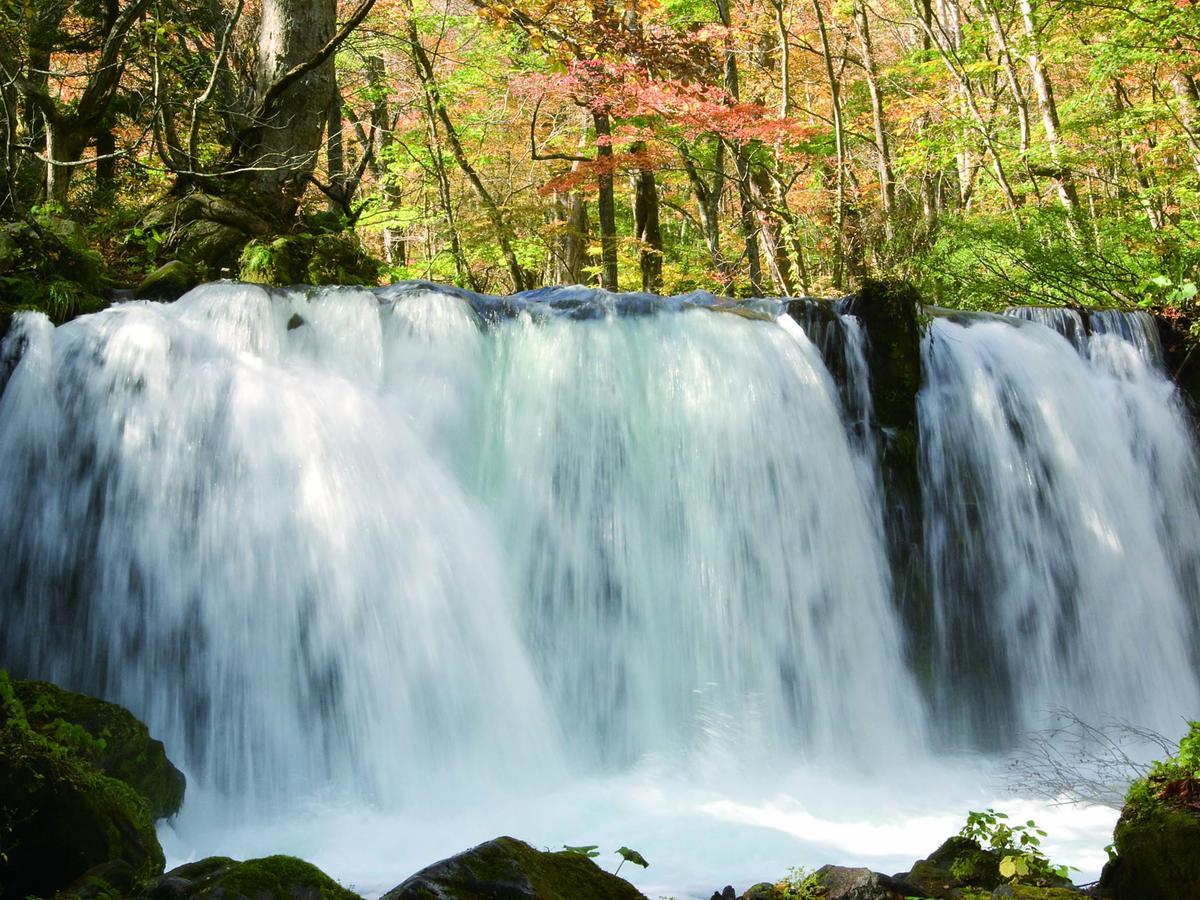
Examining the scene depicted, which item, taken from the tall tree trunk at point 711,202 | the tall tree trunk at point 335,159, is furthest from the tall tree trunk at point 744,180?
the tall tree trunk at point 335,159

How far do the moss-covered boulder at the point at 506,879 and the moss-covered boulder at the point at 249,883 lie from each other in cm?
28

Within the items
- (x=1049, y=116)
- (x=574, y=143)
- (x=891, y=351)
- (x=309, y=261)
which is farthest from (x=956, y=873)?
(x=574, y=143)

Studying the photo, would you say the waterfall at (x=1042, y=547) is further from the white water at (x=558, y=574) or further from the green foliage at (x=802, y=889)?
the green foliage at (x=802, y=889)

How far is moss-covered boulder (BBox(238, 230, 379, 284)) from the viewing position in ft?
28.9

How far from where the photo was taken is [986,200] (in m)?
19.5

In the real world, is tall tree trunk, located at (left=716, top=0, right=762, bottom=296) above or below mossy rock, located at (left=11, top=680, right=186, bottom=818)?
above

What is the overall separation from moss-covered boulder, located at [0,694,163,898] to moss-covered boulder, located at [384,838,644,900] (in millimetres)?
1266

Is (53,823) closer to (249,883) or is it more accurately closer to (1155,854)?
(249,883)

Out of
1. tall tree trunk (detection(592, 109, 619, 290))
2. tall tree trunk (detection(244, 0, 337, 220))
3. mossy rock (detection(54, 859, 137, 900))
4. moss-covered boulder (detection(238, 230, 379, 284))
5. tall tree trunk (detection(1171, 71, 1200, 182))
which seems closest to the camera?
mossy rock (detection(54, 859, 137, 900))

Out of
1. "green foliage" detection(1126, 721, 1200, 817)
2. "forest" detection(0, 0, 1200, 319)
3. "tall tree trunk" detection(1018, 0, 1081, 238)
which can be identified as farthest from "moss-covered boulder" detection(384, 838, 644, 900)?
"tall tree trunk" detection(1018, 0, 1081, 238)

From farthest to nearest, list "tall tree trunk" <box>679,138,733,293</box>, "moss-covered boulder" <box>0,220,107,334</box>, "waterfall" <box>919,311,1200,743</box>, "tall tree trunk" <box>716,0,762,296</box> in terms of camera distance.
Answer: "tall tree trunk" <box>679,138,733,293</box> < "tall tree trunk" <box>716,0,762,296</box> < "waterfall" <box>919,311,1200,743</box> < "moss-covered boulder" <box>0,220,107,334</box>

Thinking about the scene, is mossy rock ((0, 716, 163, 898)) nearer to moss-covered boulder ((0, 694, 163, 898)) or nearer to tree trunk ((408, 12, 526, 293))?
moss-covered boulder ((0, 694, 163, 898))

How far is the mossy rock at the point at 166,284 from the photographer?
783 cm


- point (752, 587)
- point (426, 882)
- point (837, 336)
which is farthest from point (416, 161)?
point (426, 882)
